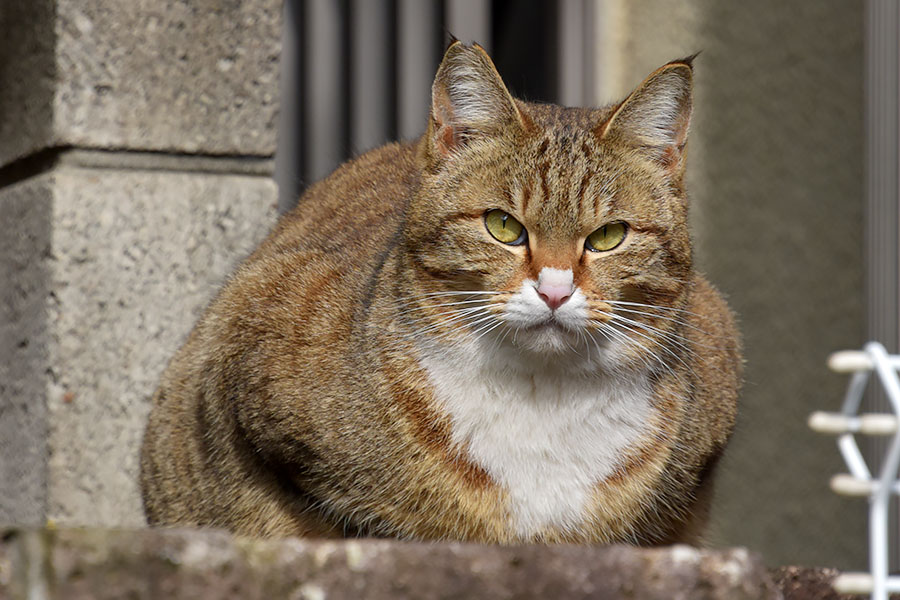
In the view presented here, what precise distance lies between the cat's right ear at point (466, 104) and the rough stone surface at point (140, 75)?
101 centimetres

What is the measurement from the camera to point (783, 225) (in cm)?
535

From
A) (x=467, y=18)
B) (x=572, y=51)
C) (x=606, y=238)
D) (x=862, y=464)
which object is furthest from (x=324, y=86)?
(x=862, y=464)

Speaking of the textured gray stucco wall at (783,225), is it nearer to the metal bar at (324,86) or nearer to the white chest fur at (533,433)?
the metal bar at (324,86)

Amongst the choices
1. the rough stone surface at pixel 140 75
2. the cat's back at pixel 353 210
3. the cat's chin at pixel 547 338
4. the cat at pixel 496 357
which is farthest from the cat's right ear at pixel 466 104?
the rough stone surface at pixel 140 75

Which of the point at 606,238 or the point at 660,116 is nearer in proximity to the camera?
the point at 606,238

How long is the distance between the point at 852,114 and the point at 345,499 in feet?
13.0

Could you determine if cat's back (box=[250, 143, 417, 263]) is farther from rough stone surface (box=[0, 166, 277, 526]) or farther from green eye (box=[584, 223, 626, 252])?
green eye (box=[584, 223, 626, 252])

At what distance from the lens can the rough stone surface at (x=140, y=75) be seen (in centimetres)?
307

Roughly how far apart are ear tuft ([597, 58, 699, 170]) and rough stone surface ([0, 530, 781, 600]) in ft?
3.93

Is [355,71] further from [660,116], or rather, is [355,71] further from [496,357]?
[496,357]

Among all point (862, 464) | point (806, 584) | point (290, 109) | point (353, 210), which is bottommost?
point (806, 584)

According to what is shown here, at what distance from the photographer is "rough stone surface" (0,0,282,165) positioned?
121 inches

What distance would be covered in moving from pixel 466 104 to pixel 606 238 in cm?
41

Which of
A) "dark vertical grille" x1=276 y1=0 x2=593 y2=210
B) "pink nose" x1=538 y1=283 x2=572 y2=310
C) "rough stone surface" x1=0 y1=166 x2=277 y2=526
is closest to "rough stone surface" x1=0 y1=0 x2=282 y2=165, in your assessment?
"rough stone surface" x1=0 y1=166 x2=277 y2=526
